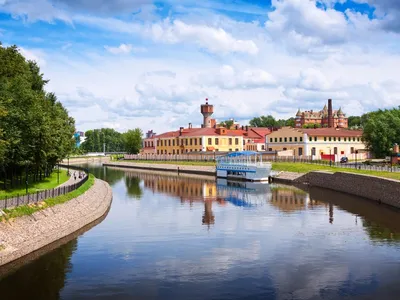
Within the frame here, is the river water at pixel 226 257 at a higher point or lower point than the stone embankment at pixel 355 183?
lower

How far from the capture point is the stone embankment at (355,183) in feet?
165

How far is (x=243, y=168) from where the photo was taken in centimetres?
8756

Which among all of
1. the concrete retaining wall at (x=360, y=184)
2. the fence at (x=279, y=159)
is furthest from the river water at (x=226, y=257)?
the fence at (x=279, y=159)

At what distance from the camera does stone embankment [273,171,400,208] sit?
165 ft

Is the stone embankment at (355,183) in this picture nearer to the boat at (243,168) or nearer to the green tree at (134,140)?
the boat at (243,168)

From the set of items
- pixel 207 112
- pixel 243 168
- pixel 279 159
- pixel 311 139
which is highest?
pixel 207 112

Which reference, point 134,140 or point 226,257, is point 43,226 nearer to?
point 226,257

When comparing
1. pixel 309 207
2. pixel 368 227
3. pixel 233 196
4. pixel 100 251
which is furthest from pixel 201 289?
pixel 233 196

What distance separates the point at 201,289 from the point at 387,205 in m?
32.9

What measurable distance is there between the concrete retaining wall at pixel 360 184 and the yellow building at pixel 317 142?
1365 inches

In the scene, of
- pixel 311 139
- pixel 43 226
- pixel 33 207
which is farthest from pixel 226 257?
pixel 311 139

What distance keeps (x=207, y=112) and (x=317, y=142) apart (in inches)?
1663

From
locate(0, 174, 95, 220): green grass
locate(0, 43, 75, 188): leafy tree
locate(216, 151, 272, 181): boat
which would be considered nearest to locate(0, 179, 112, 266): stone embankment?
locate(0, 174, 95, 220): green grass

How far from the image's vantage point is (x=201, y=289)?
24297 mm
